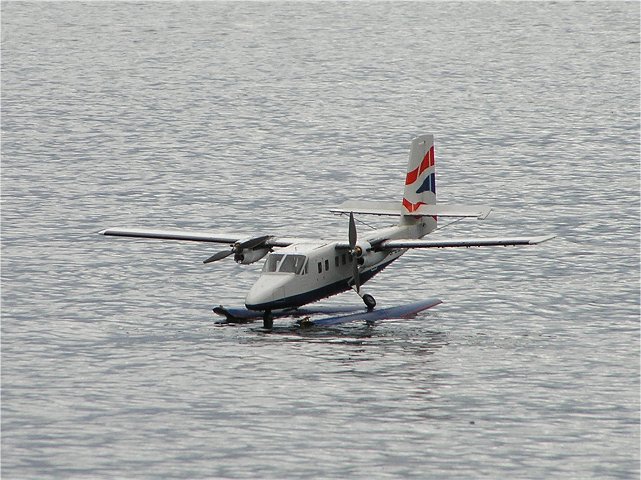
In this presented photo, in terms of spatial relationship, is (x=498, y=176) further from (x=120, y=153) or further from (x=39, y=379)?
(x=39, y=379)

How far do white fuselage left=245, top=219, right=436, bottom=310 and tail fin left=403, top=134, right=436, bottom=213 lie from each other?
594 cm

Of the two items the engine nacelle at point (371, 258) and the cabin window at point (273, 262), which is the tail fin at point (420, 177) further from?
the cabin window at point (273, 262)

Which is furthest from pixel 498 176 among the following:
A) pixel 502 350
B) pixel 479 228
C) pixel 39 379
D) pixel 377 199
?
pixel 39 379

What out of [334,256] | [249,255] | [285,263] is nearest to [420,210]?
[334,256]

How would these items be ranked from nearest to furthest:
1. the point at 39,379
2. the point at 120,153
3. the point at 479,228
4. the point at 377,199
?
the point at 39,379, the point at 479,228, the point at 377,199, the point at 120,153

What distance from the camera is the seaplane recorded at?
206 ft

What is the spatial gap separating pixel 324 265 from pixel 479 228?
2941 centimetres

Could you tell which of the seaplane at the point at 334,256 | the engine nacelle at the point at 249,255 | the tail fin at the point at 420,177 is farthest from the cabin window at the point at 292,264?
the tail fin at the point at 420,177

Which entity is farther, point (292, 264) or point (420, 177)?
point (420, 177)

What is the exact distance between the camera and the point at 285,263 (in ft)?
207

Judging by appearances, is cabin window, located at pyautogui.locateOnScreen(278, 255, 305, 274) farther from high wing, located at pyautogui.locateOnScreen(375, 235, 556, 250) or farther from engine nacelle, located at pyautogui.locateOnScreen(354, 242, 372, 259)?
high wing, located at pyautogui.locateOnScreen(375, 235, 556, 250)

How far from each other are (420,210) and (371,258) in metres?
6.78

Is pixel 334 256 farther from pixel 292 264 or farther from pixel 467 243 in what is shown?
pixel 467 243

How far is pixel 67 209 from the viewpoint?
3819 inches
